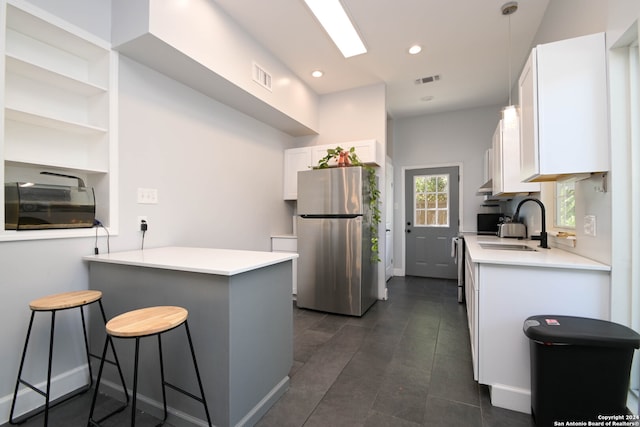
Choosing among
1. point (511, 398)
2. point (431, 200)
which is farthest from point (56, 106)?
point (431, 200)

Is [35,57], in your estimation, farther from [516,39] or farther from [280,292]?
[516,39]

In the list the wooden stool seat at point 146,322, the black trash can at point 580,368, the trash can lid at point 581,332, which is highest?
the wooden stool seat at point 146,322

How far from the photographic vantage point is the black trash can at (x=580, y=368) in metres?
1.25

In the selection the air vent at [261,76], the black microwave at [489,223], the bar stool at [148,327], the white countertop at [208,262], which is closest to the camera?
the bar stool at [148,327]

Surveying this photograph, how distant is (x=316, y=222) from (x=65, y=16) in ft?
8.78

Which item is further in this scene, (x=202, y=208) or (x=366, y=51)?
(x=366, y=51)

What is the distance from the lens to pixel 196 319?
1.48m

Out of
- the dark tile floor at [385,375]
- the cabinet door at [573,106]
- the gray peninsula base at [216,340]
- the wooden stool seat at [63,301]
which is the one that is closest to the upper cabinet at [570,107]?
the cabinet door at [573,106]

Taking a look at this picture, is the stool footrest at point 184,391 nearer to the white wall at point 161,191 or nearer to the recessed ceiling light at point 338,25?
the white wall at point 161,191

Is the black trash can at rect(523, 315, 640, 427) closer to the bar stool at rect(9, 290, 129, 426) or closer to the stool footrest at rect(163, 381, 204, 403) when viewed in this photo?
the stool footrest at rect(163, 381, 204, 403)

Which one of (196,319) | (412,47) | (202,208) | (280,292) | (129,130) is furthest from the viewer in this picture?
(412,47)

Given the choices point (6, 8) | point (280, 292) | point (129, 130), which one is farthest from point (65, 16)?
point (280, 292)

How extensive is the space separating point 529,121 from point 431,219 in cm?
353

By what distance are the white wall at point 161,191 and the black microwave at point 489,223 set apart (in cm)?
325
